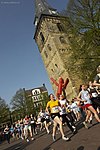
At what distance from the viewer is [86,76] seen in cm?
2478

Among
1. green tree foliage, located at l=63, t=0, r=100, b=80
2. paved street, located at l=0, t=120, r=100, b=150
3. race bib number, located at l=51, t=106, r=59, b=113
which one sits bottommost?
paved street, located at l=0, t=120, r=100, b=150

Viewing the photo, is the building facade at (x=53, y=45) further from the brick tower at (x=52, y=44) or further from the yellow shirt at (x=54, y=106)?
the yellow shirt at (x=54, y=106)

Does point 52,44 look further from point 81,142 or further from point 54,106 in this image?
point 81,142

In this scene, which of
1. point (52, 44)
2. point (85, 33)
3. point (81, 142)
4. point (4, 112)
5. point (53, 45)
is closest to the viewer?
point (81, 142)

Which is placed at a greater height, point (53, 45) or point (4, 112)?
point (53, 45)

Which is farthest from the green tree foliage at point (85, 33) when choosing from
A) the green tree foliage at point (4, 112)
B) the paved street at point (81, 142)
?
the green tree foliage at point (4, 112)

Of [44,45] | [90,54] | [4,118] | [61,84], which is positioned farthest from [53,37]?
[4,118]

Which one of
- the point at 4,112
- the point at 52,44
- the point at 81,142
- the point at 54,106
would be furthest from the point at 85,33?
the point at 4,112

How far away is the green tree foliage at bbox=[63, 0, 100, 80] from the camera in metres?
19.2

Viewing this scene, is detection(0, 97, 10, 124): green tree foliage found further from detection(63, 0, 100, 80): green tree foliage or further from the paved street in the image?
the paved street

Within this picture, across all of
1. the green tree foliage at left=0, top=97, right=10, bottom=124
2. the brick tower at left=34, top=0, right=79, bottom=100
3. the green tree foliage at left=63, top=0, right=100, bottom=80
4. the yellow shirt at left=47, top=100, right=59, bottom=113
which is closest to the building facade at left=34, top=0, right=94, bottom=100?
the brick tower at left=34, top=0, right=79, bottom=100

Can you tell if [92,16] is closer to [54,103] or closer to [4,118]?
[54,103]

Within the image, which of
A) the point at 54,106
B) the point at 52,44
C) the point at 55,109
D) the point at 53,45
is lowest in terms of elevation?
the point at 55,109

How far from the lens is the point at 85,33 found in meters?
19.7
